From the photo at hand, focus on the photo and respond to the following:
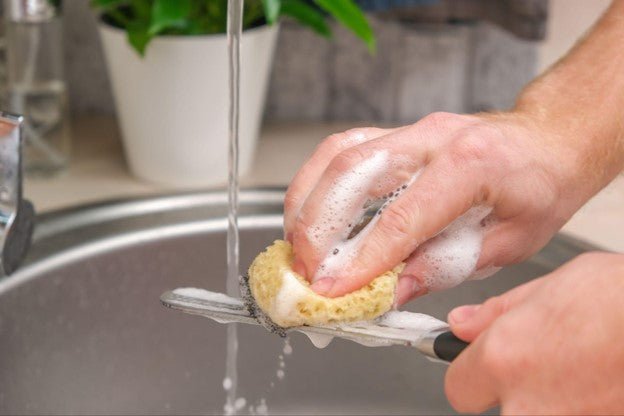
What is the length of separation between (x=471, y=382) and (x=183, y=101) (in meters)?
0.50

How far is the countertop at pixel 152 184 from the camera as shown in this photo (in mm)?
862

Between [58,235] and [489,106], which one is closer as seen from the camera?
[58,235]

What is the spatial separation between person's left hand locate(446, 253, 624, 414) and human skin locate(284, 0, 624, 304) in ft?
0.37

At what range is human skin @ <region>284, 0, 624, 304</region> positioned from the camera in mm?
542

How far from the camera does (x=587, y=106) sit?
2.17 feet

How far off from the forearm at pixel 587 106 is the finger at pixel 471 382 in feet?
0.71

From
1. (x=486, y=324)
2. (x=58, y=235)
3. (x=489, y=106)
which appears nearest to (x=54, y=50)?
(x=58, y=235)

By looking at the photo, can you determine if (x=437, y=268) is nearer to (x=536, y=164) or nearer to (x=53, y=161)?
(x=536, y=164)

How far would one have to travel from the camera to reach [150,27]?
2.68 ft

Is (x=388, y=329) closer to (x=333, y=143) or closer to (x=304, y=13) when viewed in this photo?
(x=333, y=143)

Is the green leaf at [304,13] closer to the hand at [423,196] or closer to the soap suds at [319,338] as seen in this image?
the hand at [423,196]

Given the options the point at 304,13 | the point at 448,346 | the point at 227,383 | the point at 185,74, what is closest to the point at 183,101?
the point at 185,74

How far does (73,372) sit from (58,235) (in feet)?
0.36

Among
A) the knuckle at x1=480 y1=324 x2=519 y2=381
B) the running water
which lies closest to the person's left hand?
the knuckle at x1=480 y1=324 x2=519 y2=381
